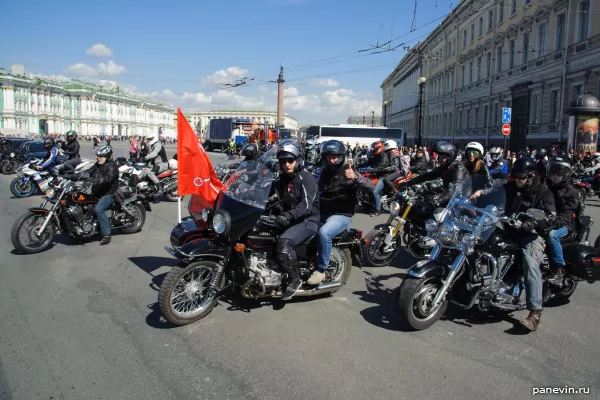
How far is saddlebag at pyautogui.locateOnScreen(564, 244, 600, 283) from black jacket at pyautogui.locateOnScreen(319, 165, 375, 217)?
2166 mm

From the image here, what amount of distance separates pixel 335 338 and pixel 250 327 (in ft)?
2.66

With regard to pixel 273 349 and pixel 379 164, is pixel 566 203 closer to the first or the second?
pixel 273 349

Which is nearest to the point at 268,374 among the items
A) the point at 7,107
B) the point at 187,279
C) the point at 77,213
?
the point at 187,279

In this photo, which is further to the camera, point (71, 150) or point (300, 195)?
point (71, 150)

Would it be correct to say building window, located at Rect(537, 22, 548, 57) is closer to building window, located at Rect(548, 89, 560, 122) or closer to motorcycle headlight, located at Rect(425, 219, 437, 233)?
building window, located at Rect(548, 89, 560, 122)

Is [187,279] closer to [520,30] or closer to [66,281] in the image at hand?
[66,281]

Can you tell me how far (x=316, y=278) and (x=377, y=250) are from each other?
6.22 feet

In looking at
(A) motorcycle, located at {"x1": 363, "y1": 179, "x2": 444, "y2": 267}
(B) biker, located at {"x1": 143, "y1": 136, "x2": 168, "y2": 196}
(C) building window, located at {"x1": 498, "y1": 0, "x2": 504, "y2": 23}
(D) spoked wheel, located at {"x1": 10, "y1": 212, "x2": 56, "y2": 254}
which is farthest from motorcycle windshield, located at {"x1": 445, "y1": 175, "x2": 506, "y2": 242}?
(C) building window, located at {"x1": 498, "y1": 0, "x2": 504, "y2": 23}

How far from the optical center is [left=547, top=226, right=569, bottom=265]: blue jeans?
15.7ft

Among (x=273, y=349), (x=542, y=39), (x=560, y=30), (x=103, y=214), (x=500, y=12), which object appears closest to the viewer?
(x=273, y=349)

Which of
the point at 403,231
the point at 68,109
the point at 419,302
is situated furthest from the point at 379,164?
the point at 68,109

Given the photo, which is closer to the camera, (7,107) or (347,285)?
(347,285)

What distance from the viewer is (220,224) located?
14.4 ft

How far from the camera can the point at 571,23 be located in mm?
27156
